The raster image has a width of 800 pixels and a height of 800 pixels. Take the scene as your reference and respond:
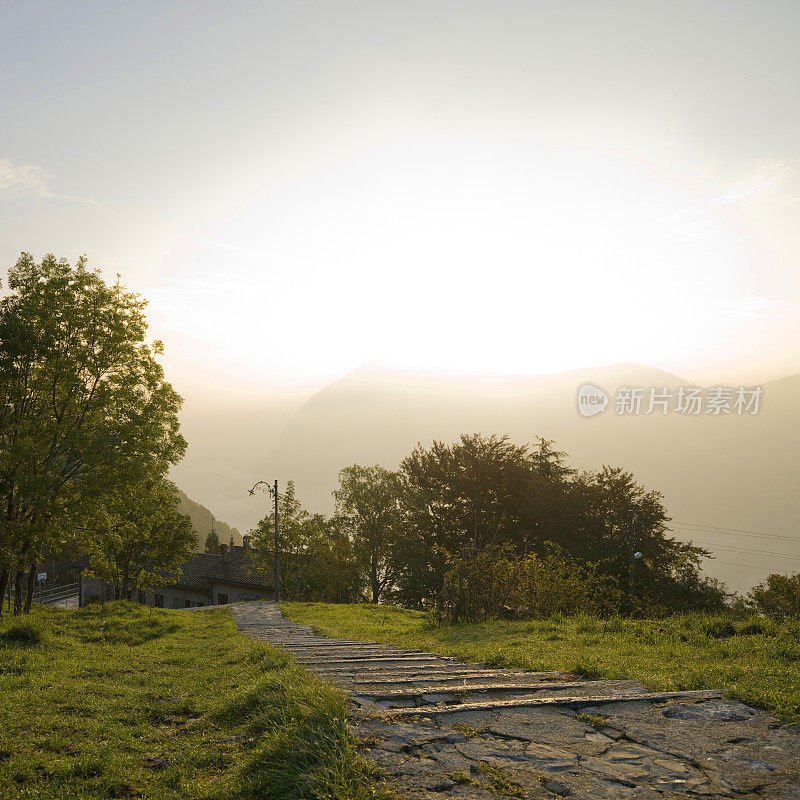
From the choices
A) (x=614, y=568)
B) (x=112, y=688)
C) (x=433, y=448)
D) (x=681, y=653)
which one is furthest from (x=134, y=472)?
(x=614, y=568)

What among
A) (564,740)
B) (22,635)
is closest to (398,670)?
(564,740)

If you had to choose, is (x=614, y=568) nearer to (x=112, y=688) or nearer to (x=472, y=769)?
(x=112, y=688)

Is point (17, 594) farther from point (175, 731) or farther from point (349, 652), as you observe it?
point (175, 731)

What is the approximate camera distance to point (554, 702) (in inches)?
223

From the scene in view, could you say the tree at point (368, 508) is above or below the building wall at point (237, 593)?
above

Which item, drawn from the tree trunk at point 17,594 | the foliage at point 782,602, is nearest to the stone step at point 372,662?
the foliage at point 782,602

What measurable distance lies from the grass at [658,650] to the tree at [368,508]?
37.2 m

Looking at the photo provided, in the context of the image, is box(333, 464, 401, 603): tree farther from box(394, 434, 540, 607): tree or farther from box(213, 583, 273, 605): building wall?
box(394, 434, 540, 607): tree

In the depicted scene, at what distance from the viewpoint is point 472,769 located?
4.21m

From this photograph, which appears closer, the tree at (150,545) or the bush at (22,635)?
the bush at (22,635)

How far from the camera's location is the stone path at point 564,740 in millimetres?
3971

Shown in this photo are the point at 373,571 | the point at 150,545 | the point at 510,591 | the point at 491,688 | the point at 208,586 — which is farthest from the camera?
the point at 208,586

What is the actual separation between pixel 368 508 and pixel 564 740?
1997 inches

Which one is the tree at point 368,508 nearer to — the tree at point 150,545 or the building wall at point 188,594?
the building wall at point 188,594
